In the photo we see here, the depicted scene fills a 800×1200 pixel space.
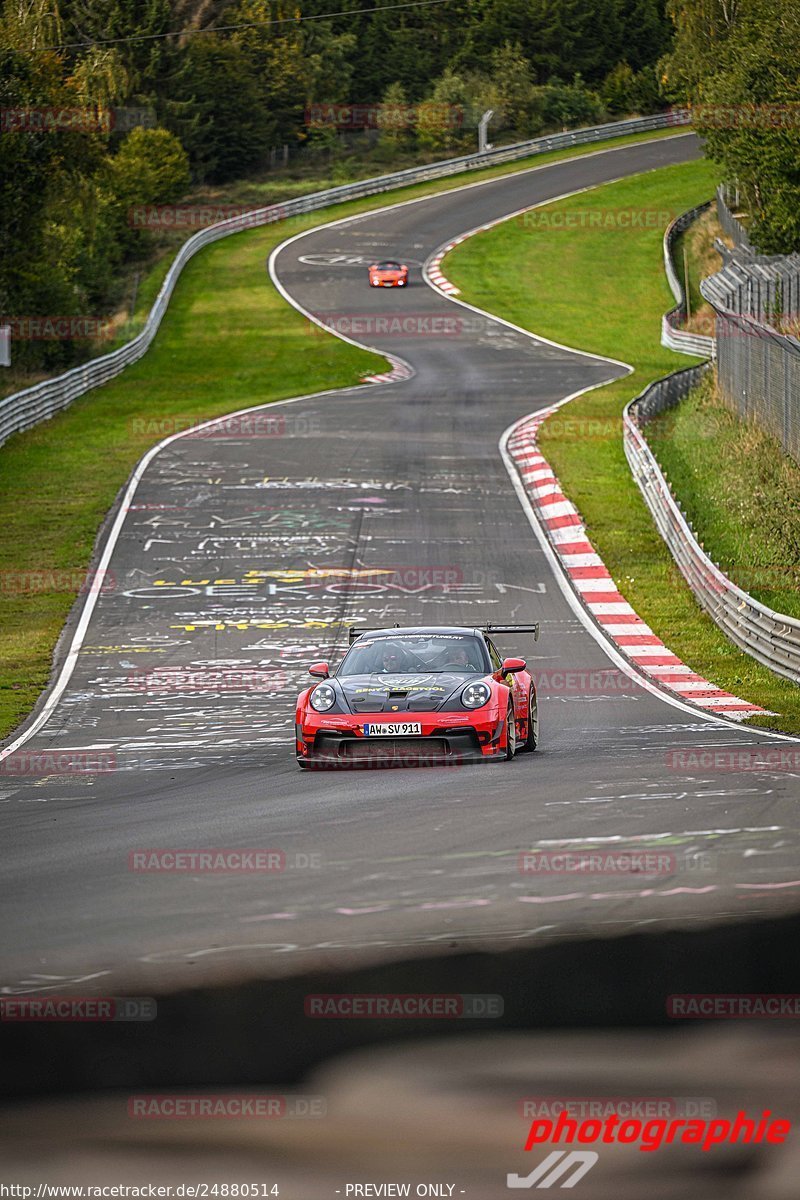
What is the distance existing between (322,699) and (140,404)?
3149cm

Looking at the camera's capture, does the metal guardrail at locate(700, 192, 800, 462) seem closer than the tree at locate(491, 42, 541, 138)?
Yes

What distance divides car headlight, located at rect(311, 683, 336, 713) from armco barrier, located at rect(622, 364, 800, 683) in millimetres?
6701

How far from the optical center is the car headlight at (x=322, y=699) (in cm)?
1244

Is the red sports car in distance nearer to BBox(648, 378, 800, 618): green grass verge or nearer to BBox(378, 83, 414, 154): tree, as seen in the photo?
BBox(648, 378, 800, 618): green grass verge

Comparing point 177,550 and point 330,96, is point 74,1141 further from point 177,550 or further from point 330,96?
point 330,96

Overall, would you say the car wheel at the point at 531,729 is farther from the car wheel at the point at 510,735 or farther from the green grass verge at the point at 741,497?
the green grass verge at the point at 741,497

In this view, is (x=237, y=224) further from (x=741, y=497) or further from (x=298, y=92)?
(x=741, y=497)

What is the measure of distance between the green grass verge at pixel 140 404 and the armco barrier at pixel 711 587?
342 inches

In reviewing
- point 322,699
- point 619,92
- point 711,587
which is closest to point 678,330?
point 711,587

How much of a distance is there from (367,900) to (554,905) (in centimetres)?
77

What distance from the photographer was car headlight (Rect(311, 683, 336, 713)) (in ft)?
40.8

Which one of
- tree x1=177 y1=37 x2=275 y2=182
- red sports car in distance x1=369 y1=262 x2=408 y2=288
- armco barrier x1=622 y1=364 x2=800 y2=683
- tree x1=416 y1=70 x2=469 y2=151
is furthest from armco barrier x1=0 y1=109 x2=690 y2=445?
armco barrier x1=622 y1=364 x2=800 y2=683

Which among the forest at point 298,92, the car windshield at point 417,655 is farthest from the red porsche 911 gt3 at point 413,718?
the forest at point 298,92

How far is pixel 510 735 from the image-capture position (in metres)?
12.4
